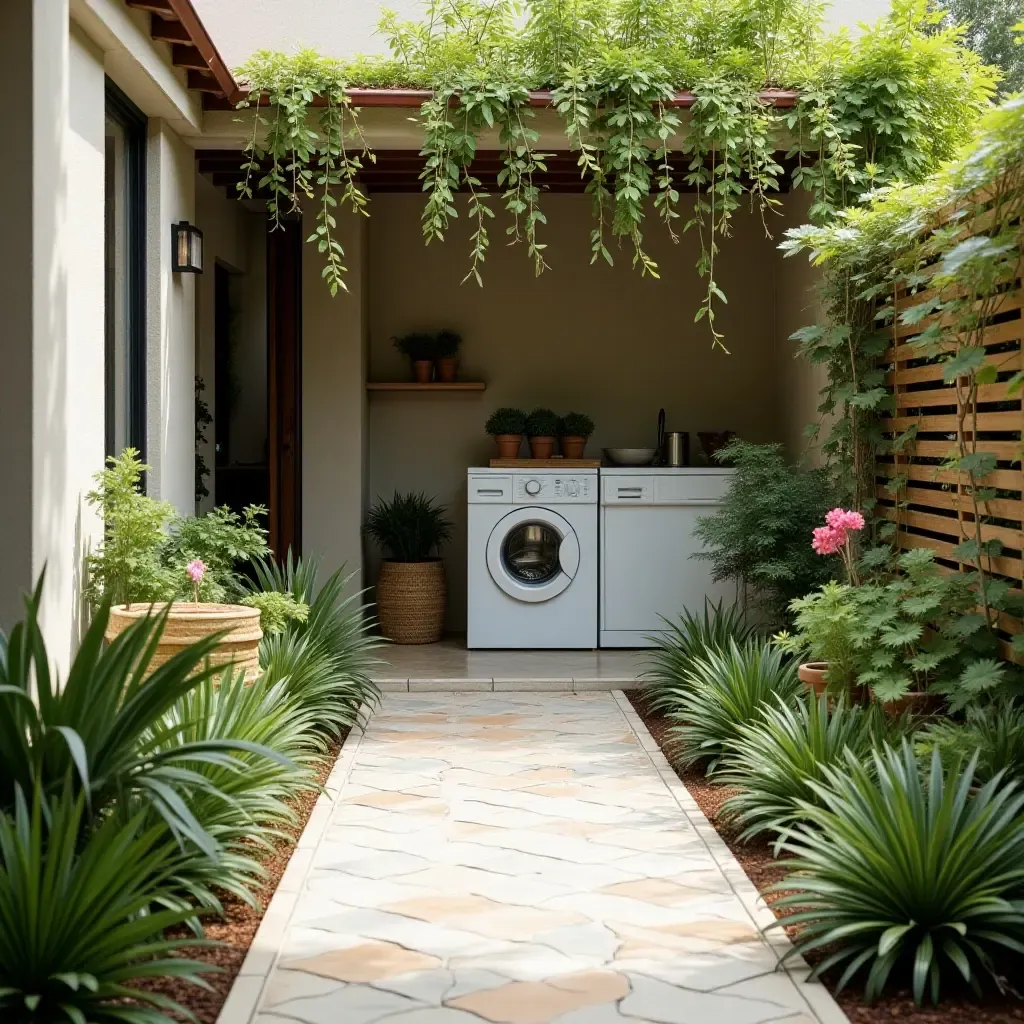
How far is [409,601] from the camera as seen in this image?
8.29 meters

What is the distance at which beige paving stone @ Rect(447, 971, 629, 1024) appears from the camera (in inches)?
104

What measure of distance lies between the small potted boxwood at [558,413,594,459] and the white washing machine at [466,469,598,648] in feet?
1.42

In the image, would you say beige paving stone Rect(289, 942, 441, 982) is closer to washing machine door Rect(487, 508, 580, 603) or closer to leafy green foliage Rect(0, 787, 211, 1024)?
leafy green foliage Rect(0, 787, 211, 1024)

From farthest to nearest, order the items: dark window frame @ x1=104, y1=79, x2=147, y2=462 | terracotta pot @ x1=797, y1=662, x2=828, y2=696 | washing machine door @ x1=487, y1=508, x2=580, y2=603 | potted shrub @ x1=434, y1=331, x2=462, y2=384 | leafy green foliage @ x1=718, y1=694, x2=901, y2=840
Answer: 1. potted shrub @ x1=434, y1=331, x2=462, y2=384
2. washing machine door @ x1=487, y1=508, x2=580, y2=603
3. dark window frame @ x1=104, y1=79, x2=147, y2=462
4. terracotta pot @ x1=797, y1=662, x2=828, y2=696
5. leafy green foliage @ x1=718, y1=694, x2=901, y2=840

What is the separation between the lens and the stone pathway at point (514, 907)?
270 cm

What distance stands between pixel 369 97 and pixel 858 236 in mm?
2385

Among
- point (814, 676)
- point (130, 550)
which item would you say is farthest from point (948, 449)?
point (130, 550)

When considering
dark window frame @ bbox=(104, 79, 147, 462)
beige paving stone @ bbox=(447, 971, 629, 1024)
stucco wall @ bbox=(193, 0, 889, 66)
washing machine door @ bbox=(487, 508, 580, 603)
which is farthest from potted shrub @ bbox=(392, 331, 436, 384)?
beige paving stone @ bbox=(447, 971, 629, 1024)

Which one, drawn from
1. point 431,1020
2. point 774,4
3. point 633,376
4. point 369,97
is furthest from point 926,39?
point 431,1020

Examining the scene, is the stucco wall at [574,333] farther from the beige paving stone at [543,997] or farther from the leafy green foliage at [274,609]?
the beige paving stone at [543,997]

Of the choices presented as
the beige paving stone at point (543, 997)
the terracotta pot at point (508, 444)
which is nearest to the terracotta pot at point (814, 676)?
the beige paving stone at point (543, 997)

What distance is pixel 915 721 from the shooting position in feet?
14.6

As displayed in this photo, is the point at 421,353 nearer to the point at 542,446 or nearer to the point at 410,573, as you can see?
the point at 542,446

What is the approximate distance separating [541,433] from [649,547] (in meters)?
1.04
